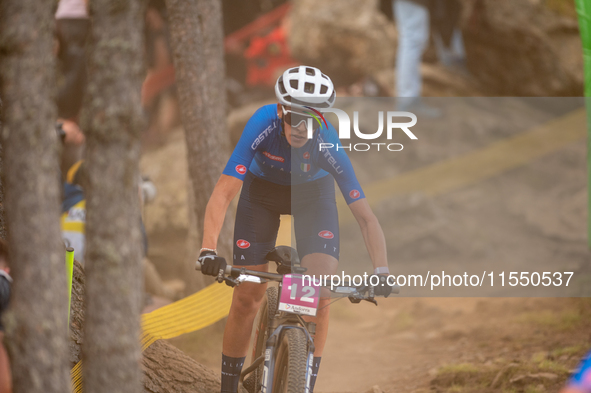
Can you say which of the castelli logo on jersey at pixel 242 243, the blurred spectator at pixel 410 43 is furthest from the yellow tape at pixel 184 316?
the blurred spectator at pixel 410 43

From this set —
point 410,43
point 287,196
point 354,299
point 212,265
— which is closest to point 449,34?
point 410,43

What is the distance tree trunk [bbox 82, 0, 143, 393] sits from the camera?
8.39 feet

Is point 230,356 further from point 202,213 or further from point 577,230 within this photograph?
point 577,230

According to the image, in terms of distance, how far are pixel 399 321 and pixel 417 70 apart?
4324 mm

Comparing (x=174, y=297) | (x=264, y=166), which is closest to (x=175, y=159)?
(x=174, y=297)

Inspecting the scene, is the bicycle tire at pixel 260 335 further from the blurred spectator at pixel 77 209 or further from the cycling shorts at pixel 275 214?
the blurred spectator at pixel 77 209

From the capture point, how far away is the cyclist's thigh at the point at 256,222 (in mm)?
4227

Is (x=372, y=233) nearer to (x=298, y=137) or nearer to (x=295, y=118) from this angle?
(x=298, y=137)

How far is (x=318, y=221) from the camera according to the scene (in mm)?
4102

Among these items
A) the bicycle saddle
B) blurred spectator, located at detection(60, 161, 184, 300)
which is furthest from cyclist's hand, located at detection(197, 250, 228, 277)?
blurred spectator, located at detection(60, 161, 184, 300)

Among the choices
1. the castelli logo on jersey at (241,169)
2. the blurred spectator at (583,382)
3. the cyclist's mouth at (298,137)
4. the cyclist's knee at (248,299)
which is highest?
the cyclist's mouth at (298,137)

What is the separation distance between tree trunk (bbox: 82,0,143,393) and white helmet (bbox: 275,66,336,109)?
1.40m

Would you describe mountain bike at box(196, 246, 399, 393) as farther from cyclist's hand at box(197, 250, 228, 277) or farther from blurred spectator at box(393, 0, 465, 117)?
blurred spectator at box(393, 0, 465, 117)

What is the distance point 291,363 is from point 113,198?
151 centimetres
